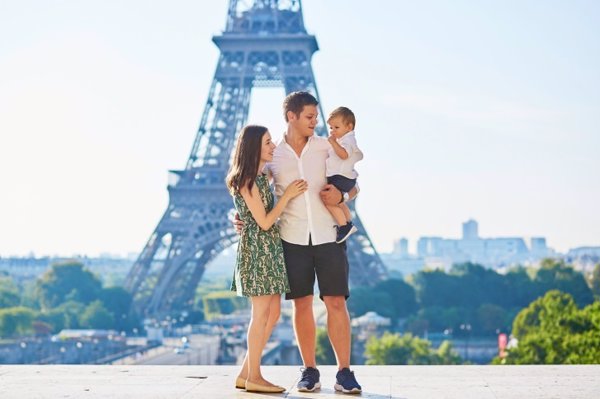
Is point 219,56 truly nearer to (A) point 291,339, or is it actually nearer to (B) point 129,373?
(A) point 291,339

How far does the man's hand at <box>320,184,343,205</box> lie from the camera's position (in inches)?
304

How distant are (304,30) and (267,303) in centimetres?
4341

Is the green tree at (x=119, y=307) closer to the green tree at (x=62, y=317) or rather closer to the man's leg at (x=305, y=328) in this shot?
the green tree at (x=62, y=317)

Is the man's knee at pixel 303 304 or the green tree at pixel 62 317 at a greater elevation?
the green tree at pixel 62 317

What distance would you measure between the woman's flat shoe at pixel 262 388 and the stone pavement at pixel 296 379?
0.04 meters

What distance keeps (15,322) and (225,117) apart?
1774 centimetres

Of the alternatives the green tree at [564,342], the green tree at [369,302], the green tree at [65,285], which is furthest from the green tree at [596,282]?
the green tree at [564,342]

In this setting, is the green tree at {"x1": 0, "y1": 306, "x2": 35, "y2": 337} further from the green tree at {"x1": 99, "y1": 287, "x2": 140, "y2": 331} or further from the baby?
the baby

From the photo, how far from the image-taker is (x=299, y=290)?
26.0ft

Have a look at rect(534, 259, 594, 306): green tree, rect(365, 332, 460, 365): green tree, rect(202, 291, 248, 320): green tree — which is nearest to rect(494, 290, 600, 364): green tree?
rect(365, 332, 460, 365): green tree

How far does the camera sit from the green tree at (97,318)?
65312mm

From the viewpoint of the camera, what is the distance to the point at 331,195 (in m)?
7.71

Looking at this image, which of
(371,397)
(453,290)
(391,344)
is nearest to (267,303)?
(371,397)

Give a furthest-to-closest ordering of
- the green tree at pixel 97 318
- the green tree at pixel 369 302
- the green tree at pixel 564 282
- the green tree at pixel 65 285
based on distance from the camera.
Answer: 1. the green tree at pixel 65 285
2. the green tree at pixel 564 282
3. the green tree at pixel 97 318
4. the green tree at pixel 369 302
